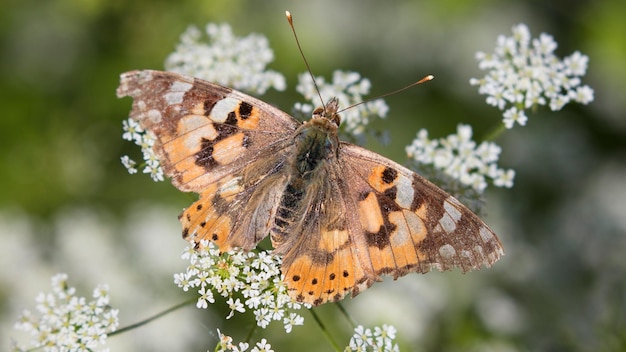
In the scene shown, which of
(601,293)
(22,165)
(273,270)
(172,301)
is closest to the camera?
(273,270)

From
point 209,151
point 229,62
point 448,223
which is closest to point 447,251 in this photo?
point 448,223

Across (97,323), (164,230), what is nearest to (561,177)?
(164,230)

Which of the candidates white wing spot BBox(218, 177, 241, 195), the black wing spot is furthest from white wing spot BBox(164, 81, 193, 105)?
the black wing spot

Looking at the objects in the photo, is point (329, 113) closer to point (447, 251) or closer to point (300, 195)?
point (300, 195)

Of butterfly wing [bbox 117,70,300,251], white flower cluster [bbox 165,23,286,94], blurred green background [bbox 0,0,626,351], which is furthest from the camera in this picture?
blurred green background [bbox 0,0,626,351]

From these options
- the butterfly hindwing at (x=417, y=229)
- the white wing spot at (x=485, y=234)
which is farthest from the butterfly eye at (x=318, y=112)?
the white wing spot at (x=485, y=234)

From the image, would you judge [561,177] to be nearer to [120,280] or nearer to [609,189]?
[609,189]

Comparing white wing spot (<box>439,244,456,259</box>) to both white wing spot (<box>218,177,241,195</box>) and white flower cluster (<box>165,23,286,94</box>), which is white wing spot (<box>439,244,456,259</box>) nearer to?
white wing spot (<box>218,177,241,195</box>)
